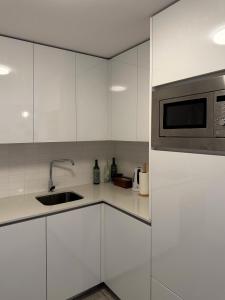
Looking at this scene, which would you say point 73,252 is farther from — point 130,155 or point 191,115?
point 191,115

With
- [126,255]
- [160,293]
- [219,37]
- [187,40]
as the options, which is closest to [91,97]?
[187,40]

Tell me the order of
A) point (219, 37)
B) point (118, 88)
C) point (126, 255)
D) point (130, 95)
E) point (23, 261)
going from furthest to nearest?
point (118, 88)
point (130, 95)
point (126, 255)
point (23, 261)
point (219, 37)

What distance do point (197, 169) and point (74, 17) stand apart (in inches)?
48.1

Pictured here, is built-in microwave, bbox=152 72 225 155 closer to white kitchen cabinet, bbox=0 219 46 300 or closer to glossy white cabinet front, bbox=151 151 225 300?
glossy white cabinet front, bbox=151 151 225 300

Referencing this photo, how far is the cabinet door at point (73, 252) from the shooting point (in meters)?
1.73

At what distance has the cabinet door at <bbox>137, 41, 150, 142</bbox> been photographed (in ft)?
5.85

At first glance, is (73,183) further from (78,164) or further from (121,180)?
(121,180)

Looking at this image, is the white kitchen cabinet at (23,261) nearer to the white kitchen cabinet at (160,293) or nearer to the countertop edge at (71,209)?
the countertop edge at (71,209)

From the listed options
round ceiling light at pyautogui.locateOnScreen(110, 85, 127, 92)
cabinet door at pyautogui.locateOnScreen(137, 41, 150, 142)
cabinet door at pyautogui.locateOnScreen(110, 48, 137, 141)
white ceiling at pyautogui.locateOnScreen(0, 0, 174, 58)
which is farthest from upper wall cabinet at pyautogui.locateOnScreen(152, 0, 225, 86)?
round ceiling light at pyautogui.locateOnScreen(110, 85, 127, 92)

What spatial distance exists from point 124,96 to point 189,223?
1.23 m

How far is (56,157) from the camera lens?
7.60ft

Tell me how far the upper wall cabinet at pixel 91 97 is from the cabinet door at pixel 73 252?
0.72 metres

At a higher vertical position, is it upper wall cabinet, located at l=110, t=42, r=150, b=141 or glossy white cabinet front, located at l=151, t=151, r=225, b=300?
upper wall cabinet, located at l=110, t=42, r=150, b=141

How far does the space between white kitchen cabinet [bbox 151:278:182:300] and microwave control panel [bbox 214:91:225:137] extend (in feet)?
3.30
